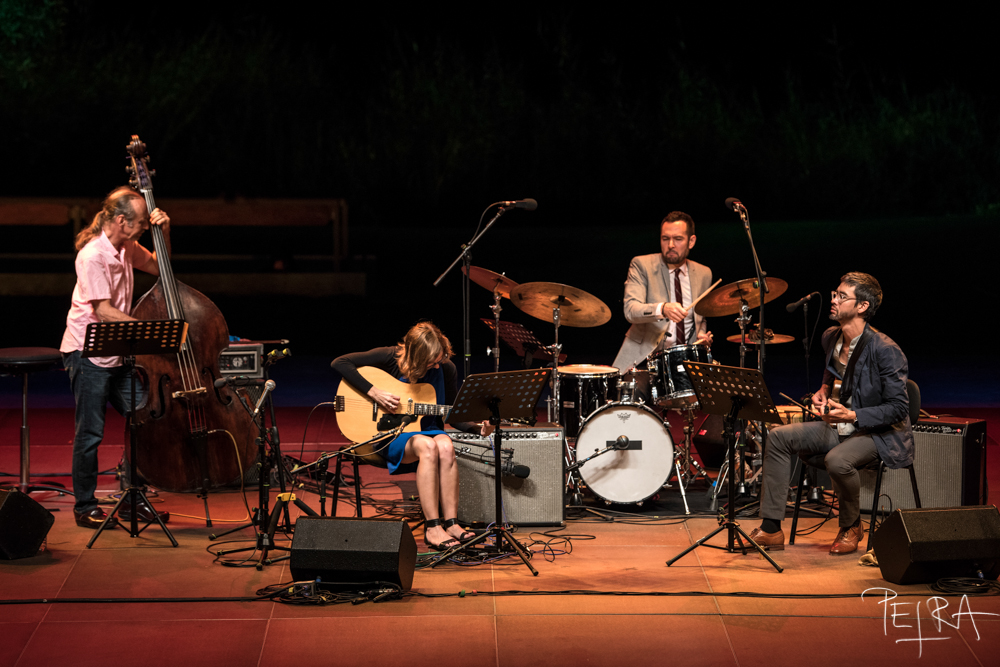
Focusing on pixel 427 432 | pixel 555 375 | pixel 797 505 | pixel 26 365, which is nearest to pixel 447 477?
pixel 427 432

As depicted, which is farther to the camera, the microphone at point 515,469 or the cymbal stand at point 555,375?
the cymbal stand at point 555,375

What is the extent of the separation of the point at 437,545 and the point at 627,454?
1.20m

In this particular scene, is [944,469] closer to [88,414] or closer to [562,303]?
[562,303]

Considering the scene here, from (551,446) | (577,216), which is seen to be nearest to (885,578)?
(551,446)

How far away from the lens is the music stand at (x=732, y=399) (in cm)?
441

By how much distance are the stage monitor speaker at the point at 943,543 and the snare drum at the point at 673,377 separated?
4.72 ft

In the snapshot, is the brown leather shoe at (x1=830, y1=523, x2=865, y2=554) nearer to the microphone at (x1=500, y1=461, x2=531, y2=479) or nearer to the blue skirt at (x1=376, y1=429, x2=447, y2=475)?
the microphone at (x1=500, y1=461, x2=531, y2=479)

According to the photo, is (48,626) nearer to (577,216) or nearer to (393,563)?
(393,563)

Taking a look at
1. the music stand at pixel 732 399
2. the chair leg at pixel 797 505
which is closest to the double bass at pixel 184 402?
the music stand at pixel 732 399

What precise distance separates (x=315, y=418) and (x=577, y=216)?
616 cm

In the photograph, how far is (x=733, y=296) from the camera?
536cm

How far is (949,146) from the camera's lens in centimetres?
1271

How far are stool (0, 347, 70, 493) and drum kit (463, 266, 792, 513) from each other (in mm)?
2186

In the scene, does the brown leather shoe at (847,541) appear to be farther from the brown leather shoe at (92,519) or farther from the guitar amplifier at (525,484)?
the brown leather shoe at (92,519)
